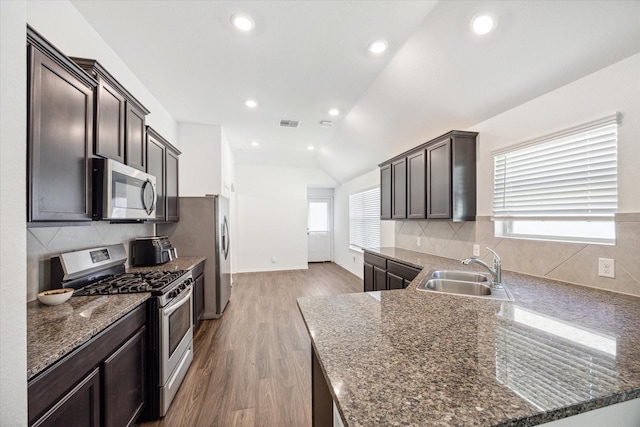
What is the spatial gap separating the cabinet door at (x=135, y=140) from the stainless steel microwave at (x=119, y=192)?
0.12 m

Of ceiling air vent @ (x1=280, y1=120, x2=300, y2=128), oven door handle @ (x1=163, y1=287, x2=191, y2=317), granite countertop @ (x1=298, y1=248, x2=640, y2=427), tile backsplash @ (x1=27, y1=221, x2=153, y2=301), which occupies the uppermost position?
ceiling air vent @ (x1=280, y1=120, x2=300, y2=128)

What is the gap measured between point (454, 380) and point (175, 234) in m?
3.59

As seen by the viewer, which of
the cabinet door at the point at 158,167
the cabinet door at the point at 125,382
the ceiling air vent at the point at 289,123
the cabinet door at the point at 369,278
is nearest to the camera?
the cabinet door at the point at 125,382

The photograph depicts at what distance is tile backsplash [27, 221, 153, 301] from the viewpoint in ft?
4.91

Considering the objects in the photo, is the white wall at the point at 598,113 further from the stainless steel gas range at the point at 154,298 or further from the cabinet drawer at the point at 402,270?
the stainless steel gas range at the point at 154,298

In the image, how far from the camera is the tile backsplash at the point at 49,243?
1496 mm

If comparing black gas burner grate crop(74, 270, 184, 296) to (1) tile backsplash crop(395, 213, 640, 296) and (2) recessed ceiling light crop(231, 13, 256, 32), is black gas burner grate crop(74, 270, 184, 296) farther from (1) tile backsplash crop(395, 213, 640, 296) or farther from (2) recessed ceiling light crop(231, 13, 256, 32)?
(1) tile backsplash crop(395, 213, 640, 296)

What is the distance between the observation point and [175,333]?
2.01 meters

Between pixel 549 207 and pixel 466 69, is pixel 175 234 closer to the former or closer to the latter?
pixel 466 69

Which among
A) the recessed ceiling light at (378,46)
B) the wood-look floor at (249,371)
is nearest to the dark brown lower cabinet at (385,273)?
the wood-look floor at (249,371)

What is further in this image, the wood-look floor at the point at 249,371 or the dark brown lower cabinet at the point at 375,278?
the dark brown lower cabinet at the point at 375,278

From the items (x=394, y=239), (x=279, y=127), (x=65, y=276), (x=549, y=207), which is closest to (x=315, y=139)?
(x=279, y=127)

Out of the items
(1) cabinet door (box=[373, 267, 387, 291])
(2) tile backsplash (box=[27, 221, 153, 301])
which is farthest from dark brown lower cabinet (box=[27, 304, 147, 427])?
(1) cabinet door (box=[373, 267, 387, 291])

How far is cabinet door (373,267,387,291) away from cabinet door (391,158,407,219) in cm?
79
